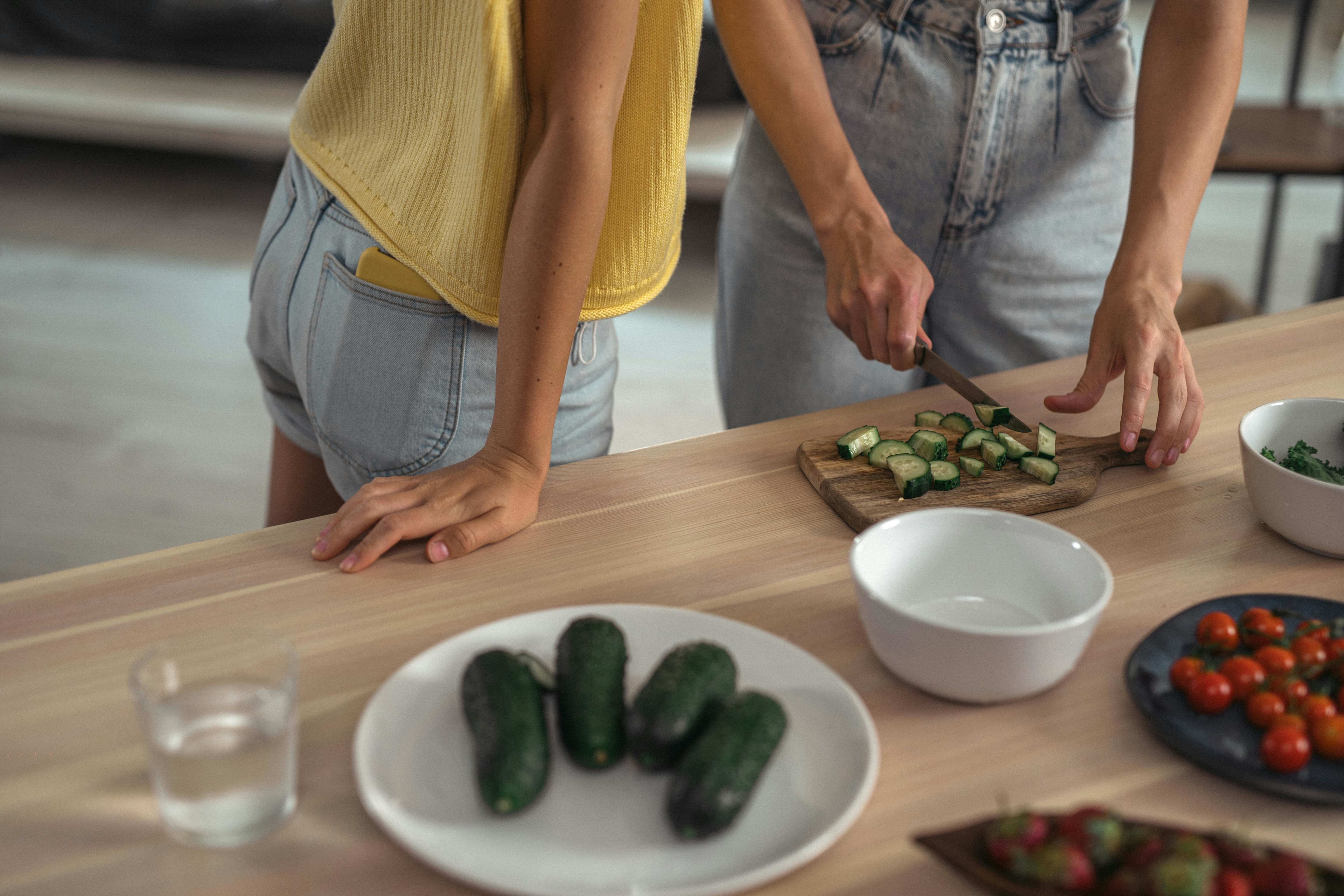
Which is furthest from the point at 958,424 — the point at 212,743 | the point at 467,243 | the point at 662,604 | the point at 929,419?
the point at 212,743

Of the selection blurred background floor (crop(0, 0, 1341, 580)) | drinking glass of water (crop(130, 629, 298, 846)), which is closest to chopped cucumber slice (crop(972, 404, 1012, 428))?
→ drinking glass of water (crop(130, 629, 298, 846))

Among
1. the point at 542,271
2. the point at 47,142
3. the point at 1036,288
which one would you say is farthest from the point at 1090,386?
the point at 47,142

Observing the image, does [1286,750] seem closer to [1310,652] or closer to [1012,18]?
[1310,652]

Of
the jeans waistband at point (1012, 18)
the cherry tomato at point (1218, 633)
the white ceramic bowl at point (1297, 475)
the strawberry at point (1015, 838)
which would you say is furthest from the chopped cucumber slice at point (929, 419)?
the strawberry at point (1015, 838)

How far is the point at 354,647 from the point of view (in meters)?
0.85

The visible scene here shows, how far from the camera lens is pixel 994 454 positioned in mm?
1088

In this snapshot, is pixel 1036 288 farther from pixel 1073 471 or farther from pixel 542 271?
pixel 542 271

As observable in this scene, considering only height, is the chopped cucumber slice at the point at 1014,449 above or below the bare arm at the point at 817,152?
below

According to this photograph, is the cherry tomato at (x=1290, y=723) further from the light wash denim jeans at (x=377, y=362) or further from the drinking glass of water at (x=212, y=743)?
the light wash denim jeans at (x=377, y=362)

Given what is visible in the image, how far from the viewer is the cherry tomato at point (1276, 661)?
767 mm

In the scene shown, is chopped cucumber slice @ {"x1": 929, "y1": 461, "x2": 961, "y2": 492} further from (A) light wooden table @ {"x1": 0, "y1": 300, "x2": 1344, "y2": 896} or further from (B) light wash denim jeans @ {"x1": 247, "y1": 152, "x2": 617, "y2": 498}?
(B) light wash denim jeans @ {"x1": 247, "y1": 152, "x2": 617, "y2": 498}

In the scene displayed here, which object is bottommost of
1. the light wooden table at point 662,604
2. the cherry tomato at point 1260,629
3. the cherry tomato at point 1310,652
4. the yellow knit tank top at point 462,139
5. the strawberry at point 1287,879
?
the light wooden table at point 662,604

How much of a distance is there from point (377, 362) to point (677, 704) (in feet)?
2.06

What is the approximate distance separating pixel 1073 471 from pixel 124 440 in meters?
2.63
